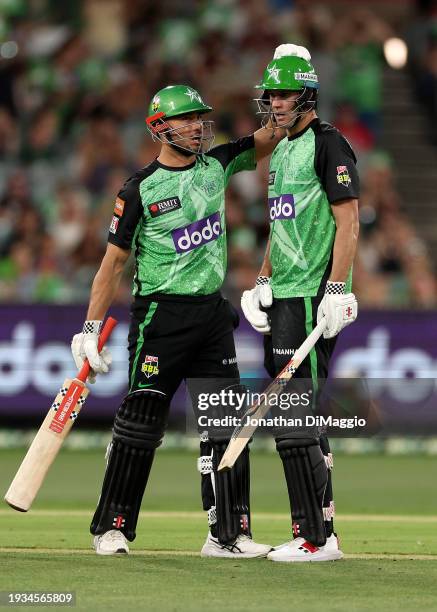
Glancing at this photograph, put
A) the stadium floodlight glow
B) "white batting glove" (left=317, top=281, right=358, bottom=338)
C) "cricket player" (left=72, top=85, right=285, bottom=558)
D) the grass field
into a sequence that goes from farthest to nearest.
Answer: the stadium floodlight glow → "cricket player" (left=72, top=85, right=285, bottom=558) → "white batting glove" (left=317, top=281, right=358, bottom=338) → the grass field

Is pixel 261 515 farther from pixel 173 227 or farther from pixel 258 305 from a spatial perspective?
pixel 173 227

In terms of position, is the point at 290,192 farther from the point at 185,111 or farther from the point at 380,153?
the point at 380,153

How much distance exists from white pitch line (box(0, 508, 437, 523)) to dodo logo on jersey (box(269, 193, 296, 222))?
7.81 ft

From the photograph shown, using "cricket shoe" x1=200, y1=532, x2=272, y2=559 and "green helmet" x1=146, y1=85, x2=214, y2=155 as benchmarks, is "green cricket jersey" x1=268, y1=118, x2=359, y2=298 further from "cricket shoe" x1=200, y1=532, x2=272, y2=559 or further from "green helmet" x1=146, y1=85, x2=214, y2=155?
"cricket shoe" x1=200, y1=532, x2=272, y2=559

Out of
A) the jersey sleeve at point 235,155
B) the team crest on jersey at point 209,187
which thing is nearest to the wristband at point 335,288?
the team crest on jersey at point 209,187

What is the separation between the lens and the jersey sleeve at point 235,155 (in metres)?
7.45

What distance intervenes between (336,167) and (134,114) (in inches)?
357

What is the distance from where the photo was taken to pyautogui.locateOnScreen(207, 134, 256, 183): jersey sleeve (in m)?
7.45

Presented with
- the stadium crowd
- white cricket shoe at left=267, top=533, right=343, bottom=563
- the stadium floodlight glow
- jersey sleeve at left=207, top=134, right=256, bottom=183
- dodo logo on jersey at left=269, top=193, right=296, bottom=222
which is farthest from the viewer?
the stadium floodlight glow

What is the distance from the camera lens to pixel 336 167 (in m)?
6.96

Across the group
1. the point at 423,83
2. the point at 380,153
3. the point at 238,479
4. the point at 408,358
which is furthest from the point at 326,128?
the point at 423,83

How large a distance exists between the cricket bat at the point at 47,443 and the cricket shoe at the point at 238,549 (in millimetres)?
850

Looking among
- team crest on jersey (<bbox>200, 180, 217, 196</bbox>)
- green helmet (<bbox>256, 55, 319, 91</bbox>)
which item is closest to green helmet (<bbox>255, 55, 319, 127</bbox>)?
green helmet (<bbox>256, 55, 319, 91</bbox>)

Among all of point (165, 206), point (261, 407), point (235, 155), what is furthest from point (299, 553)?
point (235, 155)
